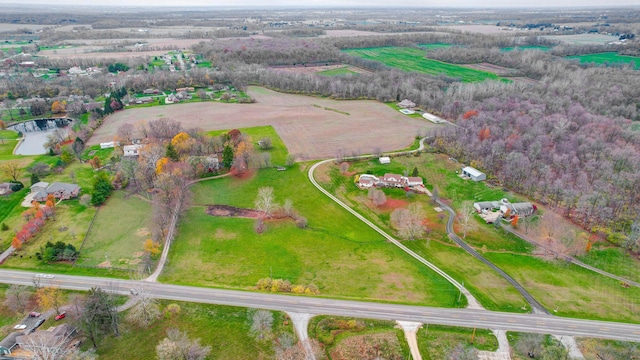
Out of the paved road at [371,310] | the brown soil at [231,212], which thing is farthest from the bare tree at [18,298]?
the brown soil at [231,212]

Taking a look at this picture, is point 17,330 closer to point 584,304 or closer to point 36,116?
point 584,304

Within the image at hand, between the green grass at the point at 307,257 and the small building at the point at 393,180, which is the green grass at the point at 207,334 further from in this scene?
the small building at the point at 393,180

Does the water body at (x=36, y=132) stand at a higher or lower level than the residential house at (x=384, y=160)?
lower

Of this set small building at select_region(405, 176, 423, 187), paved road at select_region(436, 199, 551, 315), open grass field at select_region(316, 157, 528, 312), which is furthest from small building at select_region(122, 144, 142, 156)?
paved road at select_region(436, 199, 551, 315)

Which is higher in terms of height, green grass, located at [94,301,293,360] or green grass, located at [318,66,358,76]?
green grass, located at [94,301,293,360]

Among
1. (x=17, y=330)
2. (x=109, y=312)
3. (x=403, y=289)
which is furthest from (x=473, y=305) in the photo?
(x=17, y=330)

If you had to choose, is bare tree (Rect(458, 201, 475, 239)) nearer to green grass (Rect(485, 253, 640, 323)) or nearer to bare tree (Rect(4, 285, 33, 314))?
green grass (Rect(485, 253, 640, 323))
